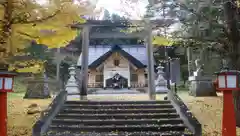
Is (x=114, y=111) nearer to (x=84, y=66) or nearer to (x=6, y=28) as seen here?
(x=84, y=66)

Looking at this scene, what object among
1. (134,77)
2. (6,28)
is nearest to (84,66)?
(6,28)

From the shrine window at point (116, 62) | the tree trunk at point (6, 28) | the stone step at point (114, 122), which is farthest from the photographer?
the shrine window at point (116, 62)

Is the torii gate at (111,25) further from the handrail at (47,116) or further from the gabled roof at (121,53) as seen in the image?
the gabled roof at (121,53)

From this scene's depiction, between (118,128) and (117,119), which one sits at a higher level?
(117,119)

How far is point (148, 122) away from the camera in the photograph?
7.62 metres

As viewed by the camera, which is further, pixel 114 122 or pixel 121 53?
pixel 121 53

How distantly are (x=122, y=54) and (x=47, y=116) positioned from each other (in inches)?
592

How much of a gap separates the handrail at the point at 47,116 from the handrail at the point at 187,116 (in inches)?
160

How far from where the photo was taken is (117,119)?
7789mm

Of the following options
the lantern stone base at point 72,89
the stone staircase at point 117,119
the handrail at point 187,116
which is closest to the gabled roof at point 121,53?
the lantern stone base at point 72,89

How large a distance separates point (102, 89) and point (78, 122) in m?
13.2

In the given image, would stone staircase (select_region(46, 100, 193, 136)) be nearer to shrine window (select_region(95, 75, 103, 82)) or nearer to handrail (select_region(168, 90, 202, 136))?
handrail (select_region(168, 90, 202, 136))

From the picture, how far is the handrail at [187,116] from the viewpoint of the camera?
21.7 feet

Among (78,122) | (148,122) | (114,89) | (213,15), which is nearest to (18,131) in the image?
(78,122)
